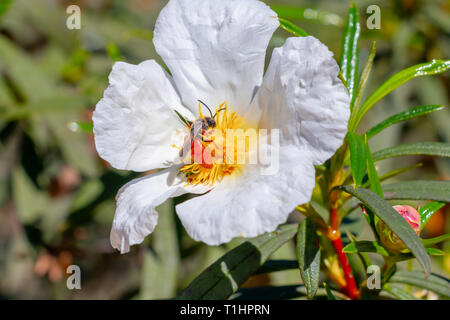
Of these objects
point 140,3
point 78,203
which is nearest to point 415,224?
point 78,203

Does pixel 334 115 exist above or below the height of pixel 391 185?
above

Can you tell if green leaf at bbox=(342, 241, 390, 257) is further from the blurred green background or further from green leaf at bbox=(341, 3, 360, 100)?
the blurred green background

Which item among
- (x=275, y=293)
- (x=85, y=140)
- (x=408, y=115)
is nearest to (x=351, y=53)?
(x=408, y=115)

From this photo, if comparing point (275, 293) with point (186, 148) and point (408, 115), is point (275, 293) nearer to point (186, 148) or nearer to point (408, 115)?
point (186, 148)

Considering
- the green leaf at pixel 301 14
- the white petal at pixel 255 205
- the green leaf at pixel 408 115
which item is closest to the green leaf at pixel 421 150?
the green leaf at pixel 408 115

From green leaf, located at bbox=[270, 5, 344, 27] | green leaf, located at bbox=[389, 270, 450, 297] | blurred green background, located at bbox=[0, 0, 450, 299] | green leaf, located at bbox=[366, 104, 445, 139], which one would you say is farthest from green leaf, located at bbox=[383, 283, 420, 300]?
green leaf, located at bbox=[270, 5, 344, 27]

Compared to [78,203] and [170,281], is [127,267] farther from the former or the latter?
[170,281]
